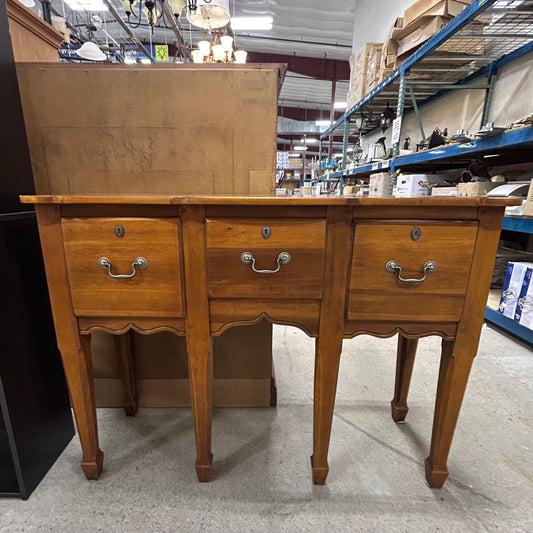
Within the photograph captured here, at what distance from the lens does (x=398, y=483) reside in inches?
38.3

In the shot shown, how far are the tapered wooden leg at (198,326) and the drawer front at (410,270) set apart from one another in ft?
1.27

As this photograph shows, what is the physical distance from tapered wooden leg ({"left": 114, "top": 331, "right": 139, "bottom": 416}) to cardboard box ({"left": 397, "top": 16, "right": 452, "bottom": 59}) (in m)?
2.84

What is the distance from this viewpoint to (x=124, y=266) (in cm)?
76

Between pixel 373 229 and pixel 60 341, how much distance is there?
0.89m

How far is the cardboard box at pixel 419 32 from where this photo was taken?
2.14 metres

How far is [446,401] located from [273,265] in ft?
2.13

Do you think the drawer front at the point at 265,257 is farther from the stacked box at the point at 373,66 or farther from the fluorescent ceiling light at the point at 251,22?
the fluorescent ceiling light at the point at 251,22

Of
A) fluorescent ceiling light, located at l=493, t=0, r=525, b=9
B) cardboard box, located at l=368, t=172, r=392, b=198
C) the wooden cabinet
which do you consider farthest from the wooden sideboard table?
cardboard box, located at l=368, t=172, r=392, b=198

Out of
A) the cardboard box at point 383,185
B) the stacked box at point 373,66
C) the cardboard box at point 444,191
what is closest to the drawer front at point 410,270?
the cardboard box at point 444,191

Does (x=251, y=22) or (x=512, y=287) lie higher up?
(x=251, y=22)

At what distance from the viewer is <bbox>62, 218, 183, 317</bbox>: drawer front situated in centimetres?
74

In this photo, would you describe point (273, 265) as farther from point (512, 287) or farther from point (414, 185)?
point (414, 185)

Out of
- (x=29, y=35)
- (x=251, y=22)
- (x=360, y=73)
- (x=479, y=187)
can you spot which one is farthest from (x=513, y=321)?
(x=251, y=22)

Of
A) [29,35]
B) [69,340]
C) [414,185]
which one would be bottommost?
[69,340]
